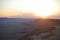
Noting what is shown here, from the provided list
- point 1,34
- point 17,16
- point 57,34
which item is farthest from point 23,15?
point 57,34

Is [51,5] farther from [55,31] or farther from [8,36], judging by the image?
[8,36]

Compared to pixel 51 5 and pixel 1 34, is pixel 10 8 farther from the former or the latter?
pixel 51 5

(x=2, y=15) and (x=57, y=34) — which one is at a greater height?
(x=2, y=15)

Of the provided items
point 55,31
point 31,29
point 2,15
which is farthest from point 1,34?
point 55,31

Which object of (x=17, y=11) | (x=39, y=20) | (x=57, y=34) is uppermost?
(x=17, y=11)

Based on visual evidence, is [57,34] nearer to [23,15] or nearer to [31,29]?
[31,29]

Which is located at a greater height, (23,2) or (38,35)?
(23,2)

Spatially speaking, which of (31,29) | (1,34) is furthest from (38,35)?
(1,34)
